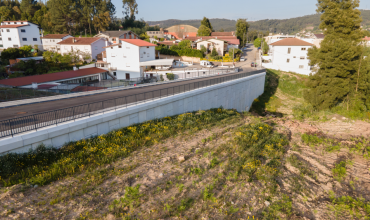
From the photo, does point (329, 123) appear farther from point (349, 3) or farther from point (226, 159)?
point (349, 3)

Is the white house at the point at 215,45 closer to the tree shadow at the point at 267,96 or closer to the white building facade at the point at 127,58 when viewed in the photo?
the tree shadow at the point at 267,96

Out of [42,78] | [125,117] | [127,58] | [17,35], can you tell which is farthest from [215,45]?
[125,117]

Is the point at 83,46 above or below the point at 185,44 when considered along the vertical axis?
below

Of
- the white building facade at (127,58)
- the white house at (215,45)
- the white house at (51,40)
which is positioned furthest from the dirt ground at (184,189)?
the white house at (51,40)

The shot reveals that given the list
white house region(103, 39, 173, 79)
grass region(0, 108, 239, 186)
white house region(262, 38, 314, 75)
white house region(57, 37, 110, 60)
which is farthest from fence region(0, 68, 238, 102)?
white house region(57, 37, 110, 60)

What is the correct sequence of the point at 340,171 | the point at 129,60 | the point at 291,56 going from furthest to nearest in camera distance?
the point at 291,56
the point at 129,60
the point at 340,171

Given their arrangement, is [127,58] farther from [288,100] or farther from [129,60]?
[288,100]

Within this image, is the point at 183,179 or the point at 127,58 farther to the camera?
the point at 127,58

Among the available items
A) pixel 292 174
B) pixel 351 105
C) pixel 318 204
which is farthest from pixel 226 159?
pixel 351 105
